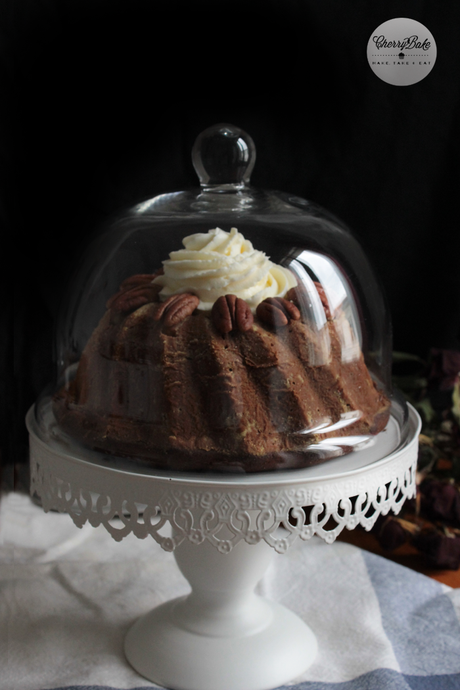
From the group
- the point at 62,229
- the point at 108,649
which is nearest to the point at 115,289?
the point at 62,229

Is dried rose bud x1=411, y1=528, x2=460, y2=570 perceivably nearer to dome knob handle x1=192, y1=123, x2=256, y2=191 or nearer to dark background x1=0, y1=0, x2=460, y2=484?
dark background x1=0, y1=0, x2=460, y2=484

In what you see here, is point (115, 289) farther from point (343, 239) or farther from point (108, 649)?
point (108, 649)

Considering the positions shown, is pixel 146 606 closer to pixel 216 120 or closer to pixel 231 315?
pixel 231 315

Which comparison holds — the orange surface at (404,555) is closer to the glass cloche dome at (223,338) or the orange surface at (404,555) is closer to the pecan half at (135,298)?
the glass cloche dome at (223,338)

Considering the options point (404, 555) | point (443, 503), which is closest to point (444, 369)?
point (443, 503)

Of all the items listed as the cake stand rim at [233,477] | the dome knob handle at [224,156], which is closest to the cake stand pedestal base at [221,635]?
the cake stand rim at [233,477]

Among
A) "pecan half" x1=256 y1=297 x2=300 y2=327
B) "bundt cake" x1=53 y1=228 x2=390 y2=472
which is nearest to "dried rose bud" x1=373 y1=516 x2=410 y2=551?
"bundt cake" x1=53 y1=228 x2=390 y2=472
